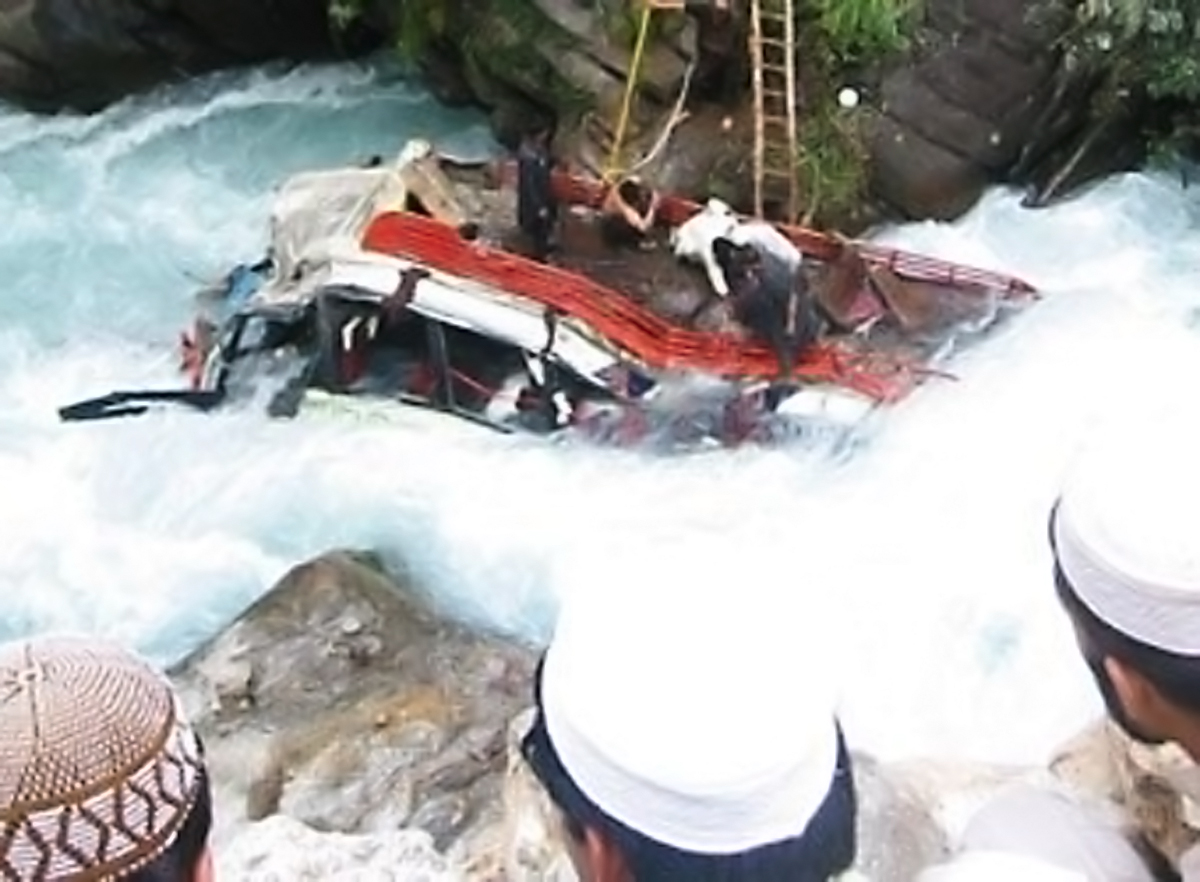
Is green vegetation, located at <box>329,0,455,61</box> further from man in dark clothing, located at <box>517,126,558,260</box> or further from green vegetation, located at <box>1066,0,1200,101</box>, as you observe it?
green vegetation, located at <box>1066,0,1200,101</box>

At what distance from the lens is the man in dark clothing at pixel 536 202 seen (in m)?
8.12

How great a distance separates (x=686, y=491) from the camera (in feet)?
24.9

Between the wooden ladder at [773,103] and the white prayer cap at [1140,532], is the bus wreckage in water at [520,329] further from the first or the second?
the white prayer cap at [1140,532]

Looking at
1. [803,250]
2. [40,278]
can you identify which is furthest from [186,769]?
[40,278]

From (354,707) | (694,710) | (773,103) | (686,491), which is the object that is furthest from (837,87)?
(694,710)

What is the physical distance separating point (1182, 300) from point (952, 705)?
2.69 m

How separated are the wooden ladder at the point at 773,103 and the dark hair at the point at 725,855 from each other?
690cm

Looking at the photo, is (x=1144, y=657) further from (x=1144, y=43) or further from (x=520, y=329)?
(x=1144, y=43)

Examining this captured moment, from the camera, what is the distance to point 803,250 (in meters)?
8.18

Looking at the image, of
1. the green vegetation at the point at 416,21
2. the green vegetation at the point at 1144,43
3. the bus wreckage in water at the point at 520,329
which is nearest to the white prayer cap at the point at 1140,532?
the bus wreckage in water at the point at 520,329

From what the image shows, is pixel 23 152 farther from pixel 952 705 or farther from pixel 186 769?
pixel 186 769

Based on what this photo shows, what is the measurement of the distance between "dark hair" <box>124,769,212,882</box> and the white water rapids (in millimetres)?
4655

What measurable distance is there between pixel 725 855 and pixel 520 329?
6.04m

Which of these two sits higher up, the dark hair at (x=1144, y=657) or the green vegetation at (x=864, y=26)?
the dark hair at (x=1144, y=657)
